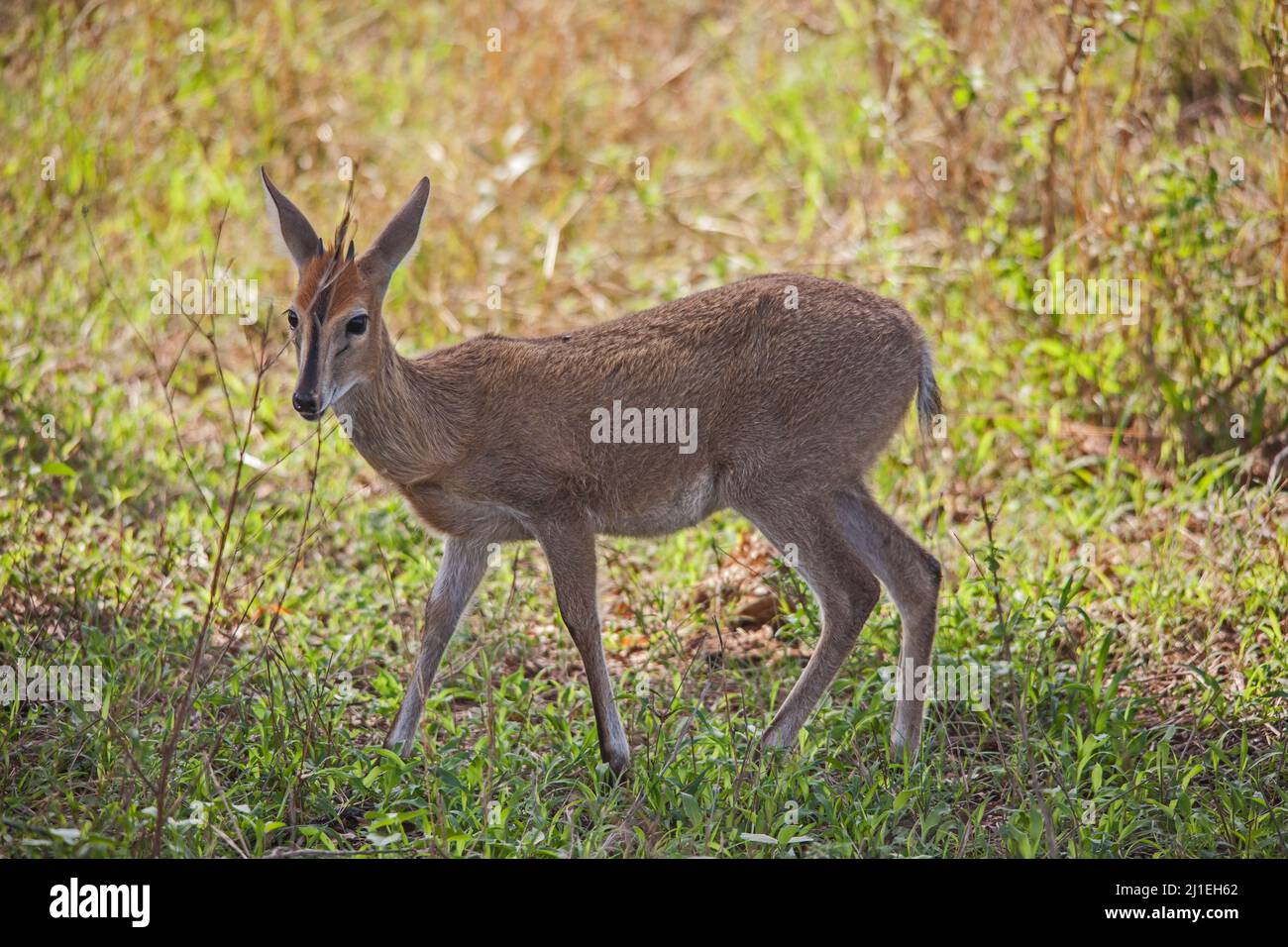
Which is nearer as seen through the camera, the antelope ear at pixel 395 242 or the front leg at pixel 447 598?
the antelope ear at pixel 395 242

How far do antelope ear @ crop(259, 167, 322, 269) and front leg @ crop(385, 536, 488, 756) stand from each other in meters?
1.14


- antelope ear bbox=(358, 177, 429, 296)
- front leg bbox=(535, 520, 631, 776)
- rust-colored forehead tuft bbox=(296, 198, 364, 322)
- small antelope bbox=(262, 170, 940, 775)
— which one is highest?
antelope ear bbox=(358, 177, 429, 296)

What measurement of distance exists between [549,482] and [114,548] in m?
2.19

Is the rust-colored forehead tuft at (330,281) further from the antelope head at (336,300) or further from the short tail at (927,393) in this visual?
the short tail at (927,393)

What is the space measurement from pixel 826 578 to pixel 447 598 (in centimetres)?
140

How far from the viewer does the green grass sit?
15.2 ft

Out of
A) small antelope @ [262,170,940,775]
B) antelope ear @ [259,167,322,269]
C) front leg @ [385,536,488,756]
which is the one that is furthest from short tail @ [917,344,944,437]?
antelope ear @ [259,167,322,269]

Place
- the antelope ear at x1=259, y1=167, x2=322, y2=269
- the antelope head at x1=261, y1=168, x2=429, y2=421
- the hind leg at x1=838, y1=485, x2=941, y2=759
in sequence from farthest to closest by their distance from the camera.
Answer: the hind leg at x1=838, y1=485, x2=941, y2=759 < the antelope ear at x1=259, y1=167, x2=322, y2=269 < the antelope head at x1=261, y1=168, x2=429, y2=421

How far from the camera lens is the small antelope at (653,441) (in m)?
5.01

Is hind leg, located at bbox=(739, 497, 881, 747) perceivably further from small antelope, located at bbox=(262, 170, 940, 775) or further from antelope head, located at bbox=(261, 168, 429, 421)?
antelope head, located at bbox=(261, 168, 429, 421)

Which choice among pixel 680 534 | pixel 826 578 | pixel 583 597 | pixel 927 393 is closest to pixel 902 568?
pixel 826 578

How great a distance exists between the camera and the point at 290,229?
4.91m

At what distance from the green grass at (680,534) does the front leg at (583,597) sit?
0.19 metres

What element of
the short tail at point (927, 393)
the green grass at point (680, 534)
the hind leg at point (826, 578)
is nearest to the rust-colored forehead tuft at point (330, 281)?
the green grass at point (680, 534)
